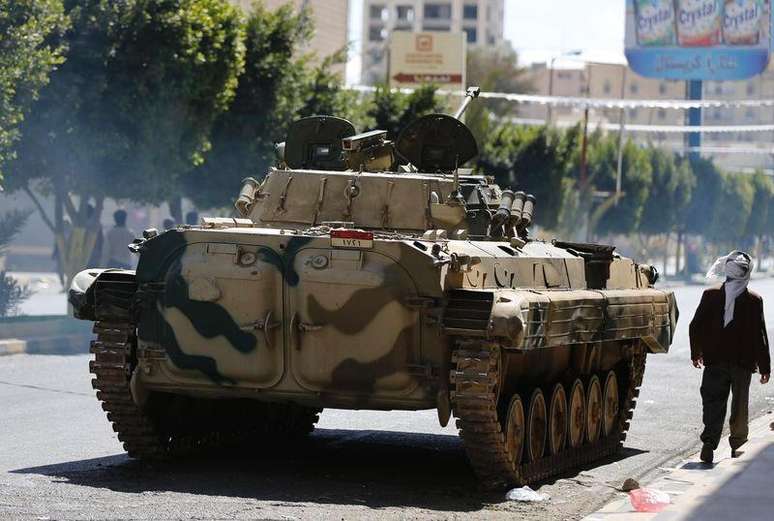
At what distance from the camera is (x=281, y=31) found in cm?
3338

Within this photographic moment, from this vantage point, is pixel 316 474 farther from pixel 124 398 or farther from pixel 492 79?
pixel 492 79

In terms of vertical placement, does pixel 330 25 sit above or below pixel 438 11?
below

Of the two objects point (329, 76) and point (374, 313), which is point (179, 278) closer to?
point (374, 313)

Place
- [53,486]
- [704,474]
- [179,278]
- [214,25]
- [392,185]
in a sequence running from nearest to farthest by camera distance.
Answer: [53,486] < [179,278] < [704,474] < [392,185] < [214,25]

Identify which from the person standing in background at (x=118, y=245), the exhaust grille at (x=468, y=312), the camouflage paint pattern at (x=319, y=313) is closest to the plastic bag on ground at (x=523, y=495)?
the camouflage paint pattern at (x=319, y=313)

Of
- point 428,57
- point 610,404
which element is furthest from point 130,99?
point 428,57

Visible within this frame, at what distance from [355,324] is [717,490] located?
2.45m

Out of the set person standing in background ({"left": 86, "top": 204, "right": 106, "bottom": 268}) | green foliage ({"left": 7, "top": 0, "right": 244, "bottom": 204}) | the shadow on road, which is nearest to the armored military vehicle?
the shadow on road

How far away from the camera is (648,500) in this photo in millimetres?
10742

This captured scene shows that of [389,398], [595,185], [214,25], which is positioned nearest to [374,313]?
[389,398]

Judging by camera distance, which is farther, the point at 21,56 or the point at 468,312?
the point at 21,56

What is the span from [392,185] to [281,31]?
20550 millimetres

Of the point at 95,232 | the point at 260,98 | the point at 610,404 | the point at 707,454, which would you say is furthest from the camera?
the point at 260,98

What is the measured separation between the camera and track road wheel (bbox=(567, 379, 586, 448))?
1330cm
